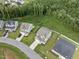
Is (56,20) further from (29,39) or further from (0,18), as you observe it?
(0,18)

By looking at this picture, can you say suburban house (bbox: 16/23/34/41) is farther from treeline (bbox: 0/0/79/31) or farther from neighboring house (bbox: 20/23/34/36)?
treeline (bbox: 0/0/79/31)

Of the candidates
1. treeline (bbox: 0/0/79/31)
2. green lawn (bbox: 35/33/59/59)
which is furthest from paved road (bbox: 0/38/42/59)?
treeline (bbox: 0/0/79/31)

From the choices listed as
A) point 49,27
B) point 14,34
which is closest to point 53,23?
point 49,27

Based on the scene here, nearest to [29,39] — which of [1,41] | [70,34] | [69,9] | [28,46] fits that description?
[28,46]

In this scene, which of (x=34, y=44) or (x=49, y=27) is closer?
(x=34, y=44)

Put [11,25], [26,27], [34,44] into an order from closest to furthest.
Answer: [34,44] → [26,27] → [11,25]

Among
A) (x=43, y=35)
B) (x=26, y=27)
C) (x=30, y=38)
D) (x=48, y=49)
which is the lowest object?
(x=48, y=49)

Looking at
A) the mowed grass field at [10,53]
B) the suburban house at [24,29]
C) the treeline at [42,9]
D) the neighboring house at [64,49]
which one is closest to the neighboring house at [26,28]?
the suburban house at [24,29]

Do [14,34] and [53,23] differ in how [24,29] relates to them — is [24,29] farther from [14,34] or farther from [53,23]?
[53,23]
